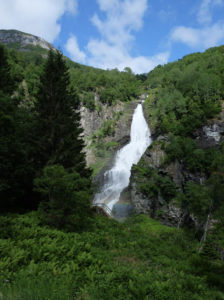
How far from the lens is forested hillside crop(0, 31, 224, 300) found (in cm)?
438

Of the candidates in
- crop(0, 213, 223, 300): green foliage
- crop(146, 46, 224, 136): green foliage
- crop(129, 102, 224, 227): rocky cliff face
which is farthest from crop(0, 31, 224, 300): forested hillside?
crop(146, 46, 224, 136): green foliage

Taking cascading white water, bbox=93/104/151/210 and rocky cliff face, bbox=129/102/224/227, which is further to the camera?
cascading white water, bbox=93/104/151/210

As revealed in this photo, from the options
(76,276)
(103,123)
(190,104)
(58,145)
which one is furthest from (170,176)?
(103,123)

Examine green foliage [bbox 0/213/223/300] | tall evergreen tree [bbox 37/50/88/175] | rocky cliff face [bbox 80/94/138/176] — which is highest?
rocky cliff face [bbox 80/94/138/176]

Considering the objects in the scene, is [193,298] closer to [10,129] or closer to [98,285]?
[98,285]

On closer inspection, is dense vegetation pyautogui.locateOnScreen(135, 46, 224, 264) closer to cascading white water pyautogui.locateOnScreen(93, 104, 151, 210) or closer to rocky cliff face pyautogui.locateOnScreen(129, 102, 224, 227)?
rocky cliff face pyautogui.locateOnScreen(129, 102, 224, 227)

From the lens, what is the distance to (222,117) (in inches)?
1227

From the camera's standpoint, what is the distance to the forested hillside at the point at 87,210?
4379 mm

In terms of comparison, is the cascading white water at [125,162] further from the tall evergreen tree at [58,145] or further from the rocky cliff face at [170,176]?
the tall evergreen tree at [58,145]

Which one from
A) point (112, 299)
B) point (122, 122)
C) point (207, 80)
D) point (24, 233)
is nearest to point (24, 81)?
point (122, 122)

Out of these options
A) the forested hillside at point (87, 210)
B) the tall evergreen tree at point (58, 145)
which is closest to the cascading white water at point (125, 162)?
the forested hillside at point (87, 210)

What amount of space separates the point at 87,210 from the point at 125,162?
29047 mm

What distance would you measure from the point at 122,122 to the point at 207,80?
24354 millimetres

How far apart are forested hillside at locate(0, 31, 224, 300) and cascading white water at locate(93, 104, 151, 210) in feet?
14.6
